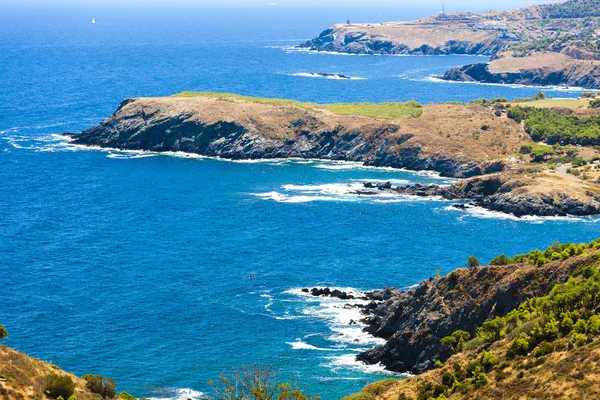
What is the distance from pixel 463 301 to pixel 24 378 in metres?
45.3

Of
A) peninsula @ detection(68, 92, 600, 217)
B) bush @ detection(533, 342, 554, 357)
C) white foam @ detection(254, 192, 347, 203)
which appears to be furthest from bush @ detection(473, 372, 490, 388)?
white foam @ detection(254, 192, 347, 203)

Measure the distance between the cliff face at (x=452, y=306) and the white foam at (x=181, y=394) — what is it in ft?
57.5

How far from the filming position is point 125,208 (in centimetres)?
15288

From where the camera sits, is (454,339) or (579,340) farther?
(454,339)

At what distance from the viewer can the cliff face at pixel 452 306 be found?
9050cm

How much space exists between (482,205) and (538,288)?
6632cm

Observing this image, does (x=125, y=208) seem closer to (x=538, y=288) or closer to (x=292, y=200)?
(x=292, y=200)

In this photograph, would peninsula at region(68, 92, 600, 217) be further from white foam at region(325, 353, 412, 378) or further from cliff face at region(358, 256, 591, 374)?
white foam at region(325, 353, 412, 378)

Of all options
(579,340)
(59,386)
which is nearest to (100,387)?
(59,386)

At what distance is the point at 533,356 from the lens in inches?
2852

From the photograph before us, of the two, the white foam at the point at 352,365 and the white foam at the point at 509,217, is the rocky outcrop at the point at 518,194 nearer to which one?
the white foam at the point at 509,217

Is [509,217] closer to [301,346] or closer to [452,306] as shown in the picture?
[452,306]

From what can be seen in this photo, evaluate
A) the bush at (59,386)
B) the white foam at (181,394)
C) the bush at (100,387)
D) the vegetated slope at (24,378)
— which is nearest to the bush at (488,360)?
the white foam at (181,394)

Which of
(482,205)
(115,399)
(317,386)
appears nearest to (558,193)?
(482,205)
